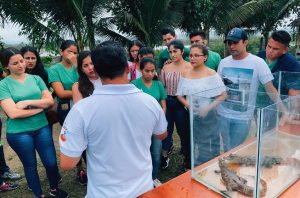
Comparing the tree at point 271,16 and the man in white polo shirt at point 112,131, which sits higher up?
the tree at point 271,16

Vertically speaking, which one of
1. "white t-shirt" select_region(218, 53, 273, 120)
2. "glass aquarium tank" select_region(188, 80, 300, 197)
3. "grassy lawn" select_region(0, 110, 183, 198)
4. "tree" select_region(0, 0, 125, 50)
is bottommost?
"grassy lawn" select_region(0, 110, 183, 198)

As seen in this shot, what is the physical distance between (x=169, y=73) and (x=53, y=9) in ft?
13.9

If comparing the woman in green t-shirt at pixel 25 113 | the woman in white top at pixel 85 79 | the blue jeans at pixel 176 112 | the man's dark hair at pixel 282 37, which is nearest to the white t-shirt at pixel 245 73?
the man's dark hair at pixel 282 37

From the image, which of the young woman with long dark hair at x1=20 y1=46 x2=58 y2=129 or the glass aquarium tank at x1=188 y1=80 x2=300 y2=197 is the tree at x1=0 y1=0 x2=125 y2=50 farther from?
the glass aquarium tank at x1=188 y1=80 x2=300 y2=197

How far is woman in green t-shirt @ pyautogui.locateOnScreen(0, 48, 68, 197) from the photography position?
92.3 inches

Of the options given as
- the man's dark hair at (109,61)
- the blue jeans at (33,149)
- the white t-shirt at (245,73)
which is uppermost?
the man's dark hair at (109,61)

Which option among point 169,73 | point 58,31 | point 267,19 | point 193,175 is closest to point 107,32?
point 58,31

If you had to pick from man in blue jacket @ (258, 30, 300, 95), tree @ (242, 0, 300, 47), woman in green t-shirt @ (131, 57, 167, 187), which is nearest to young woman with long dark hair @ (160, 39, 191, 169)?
woman in green t-shirt @ (131, 57, 167, 187)

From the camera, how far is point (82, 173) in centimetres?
323

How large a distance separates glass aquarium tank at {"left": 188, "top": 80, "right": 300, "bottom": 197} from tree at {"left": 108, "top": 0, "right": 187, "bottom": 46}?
6546 mm

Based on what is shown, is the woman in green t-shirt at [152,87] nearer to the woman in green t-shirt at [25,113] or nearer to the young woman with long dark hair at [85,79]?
the young woman with long dark hair at [85,79]

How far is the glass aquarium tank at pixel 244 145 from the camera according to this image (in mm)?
1293

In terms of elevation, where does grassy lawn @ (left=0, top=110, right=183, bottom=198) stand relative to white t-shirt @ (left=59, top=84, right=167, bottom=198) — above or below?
below

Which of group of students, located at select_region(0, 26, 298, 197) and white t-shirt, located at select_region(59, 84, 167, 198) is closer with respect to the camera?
white t-shirt, located at select_region(59, 84, 167, 198)
